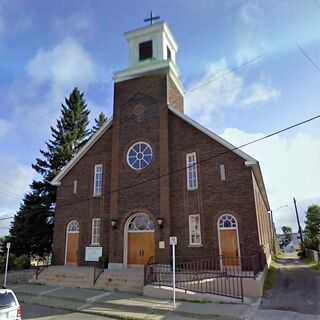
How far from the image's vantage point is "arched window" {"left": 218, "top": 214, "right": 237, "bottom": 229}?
17094 mm

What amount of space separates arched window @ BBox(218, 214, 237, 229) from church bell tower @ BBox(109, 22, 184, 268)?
119 inches

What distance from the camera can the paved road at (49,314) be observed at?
10.8 m

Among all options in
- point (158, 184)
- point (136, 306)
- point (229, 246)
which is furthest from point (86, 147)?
point (136, 306)

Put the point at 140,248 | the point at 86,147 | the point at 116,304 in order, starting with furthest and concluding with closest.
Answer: the point at 86,147 < the point at 140,248 < the point at 116,304

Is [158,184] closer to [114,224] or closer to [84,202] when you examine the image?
[114,224]

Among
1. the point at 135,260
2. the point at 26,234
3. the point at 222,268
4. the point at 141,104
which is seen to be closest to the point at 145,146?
the point at 141,104

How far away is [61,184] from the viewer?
2322 centimetres

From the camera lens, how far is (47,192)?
29.9 meters

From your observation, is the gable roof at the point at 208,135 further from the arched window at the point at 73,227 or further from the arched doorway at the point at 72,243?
the arched doorway at the point at 72,243

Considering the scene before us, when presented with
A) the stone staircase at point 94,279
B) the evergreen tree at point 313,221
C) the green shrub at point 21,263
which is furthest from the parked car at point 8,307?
the evergreen tree at point 313,221

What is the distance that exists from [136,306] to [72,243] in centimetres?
1085

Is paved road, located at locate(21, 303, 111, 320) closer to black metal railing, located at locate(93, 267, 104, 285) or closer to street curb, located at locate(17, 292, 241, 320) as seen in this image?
street curb, located at locate(17, 292, 241, 320)

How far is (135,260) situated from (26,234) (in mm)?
12924

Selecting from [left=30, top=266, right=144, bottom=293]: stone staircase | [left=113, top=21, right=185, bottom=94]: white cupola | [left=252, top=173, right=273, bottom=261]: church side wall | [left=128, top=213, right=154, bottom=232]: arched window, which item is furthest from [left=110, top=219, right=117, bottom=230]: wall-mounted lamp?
[left=113, top=21, right=185, bottom=94]: white cupola
